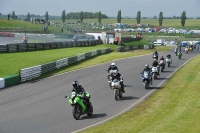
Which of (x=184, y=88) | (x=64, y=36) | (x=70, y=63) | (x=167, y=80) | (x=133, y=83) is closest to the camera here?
(x=184, y=88)

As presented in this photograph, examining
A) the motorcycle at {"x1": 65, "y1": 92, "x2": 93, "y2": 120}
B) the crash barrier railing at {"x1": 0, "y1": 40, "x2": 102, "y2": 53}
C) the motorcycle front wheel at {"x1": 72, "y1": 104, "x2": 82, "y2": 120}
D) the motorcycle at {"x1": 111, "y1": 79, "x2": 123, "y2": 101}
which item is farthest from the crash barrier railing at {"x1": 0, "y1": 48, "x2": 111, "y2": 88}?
the motorcycle front wheel at {"x1": 72, "y1": 104, "x2": 82, "y2": 120}

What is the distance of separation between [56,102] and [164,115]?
6.29 m

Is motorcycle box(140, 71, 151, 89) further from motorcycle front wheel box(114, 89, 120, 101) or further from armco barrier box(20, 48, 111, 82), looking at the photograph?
armco barrier box(20, 48, 111, 82)

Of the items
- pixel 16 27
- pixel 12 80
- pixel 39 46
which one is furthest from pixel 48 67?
pixel 16 27

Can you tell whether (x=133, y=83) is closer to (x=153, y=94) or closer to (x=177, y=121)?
(x=153, y=94)

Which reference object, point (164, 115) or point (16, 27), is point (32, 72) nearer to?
point (164, 115)

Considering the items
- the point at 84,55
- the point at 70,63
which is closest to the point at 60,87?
the point at 70,63

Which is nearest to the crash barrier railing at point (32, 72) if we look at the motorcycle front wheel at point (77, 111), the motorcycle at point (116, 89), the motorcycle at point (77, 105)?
the motorcycle at point (116, 89)

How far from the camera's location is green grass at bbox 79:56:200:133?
1414 cm

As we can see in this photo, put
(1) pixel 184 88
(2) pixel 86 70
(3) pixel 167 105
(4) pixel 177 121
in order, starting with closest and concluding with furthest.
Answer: (4) pixel 177 121, (3) pixel 167 105, (1) pixel 184 88, (2) pixel 86 70

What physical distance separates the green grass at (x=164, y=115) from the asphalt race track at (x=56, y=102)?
0.92 metres

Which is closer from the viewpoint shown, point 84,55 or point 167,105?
point 167,105

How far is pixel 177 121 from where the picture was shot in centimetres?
1536

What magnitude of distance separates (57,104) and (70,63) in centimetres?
2131
